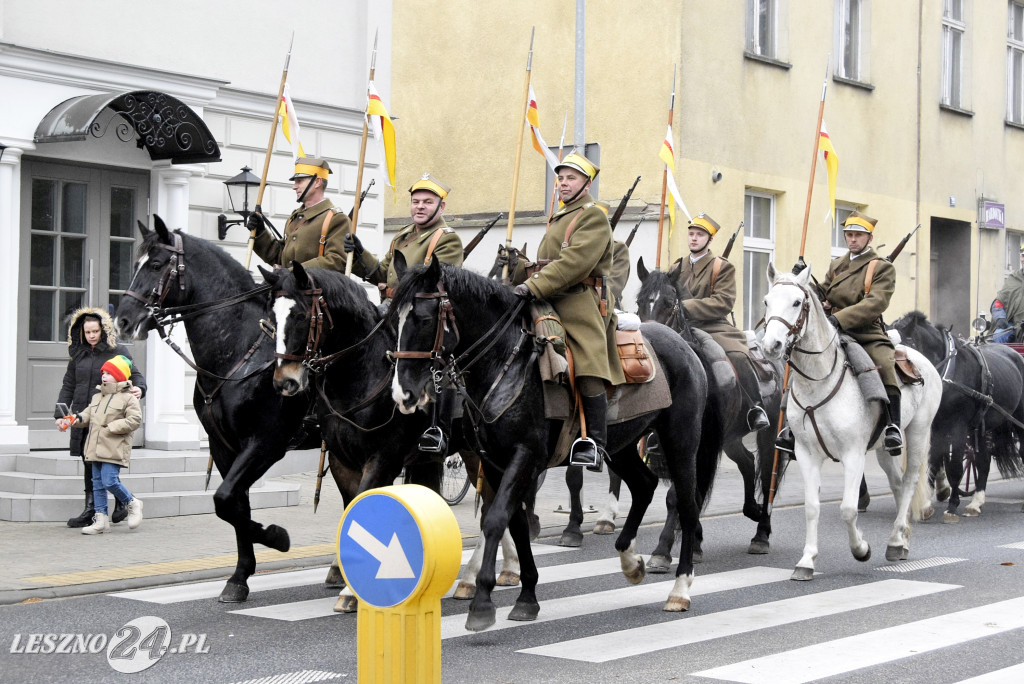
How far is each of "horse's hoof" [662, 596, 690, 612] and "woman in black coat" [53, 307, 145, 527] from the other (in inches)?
215

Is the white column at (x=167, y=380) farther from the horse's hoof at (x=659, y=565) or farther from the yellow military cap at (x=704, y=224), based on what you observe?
the horse's hoof at (x=659, y=565)

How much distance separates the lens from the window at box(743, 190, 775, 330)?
20375 millimetres

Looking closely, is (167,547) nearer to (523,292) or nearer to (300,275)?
(300,275)

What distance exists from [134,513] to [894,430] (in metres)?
6.51

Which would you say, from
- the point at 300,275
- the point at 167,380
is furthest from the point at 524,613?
the point at 167,380

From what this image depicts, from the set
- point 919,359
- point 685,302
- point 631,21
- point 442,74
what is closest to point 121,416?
point 685,302

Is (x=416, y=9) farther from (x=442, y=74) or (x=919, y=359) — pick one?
(x=919, y=359)

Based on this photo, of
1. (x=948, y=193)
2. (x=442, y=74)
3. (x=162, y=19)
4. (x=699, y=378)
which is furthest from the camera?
(x=948, y=193)

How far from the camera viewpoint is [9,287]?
1279 cm

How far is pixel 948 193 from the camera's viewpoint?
2461cm

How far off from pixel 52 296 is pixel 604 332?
7.96 metres

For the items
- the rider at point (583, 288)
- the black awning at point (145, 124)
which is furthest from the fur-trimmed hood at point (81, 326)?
the rider at point (583, 288)

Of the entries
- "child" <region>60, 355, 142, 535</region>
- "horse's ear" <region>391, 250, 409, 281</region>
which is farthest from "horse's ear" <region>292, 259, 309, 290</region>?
"child" <region>60, 355, 142, 535</region>

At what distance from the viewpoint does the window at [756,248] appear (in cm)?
2038
